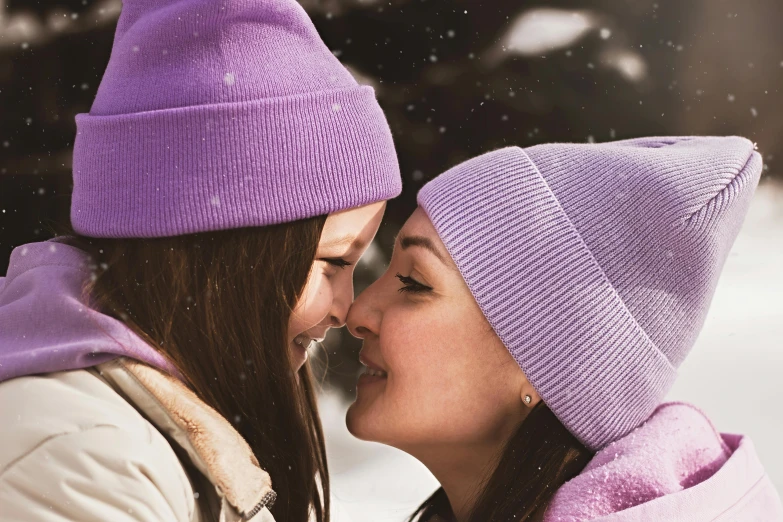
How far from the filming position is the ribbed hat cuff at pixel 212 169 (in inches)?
55.4

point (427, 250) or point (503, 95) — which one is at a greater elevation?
point (427, 250)

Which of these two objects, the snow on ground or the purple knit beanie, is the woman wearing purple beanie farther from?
the snow on ground

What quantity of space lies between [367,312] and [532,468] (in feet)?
1.53

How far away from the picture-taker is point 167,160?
4.67 ft

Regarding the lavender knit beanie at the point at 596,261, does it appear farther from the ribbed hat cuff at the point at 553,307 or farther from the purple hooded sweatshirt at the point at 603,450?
the purple hooded sweatshirt at the point at 603,450

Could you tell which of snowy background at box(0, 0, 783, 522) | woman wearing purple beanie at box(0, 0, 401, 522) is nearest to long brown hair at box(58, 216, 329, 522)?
woman wearing purple beanie at box(0, 0, 401, 522)

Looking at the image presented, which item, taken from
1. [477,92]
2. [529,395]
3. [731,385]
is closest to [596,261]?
[529,395]

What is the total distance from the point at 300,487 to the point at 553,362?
2.00 feet

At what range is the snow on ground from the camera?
2900mm

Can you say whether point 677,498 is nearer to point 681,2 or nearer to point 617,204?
point 617,204

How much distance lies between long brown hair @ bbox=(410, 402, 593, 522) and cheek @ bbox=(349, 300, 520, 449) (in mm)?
73

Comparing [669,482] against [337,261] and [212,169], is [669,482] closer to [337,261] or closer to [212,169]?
[337,261]

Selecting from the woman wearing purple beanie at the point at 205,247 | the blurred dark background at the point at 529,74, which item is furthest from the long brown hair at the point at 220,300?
the blurred dark background at the point at 529,74

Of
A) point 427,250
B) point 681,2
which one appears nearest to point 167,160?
point 427,250
